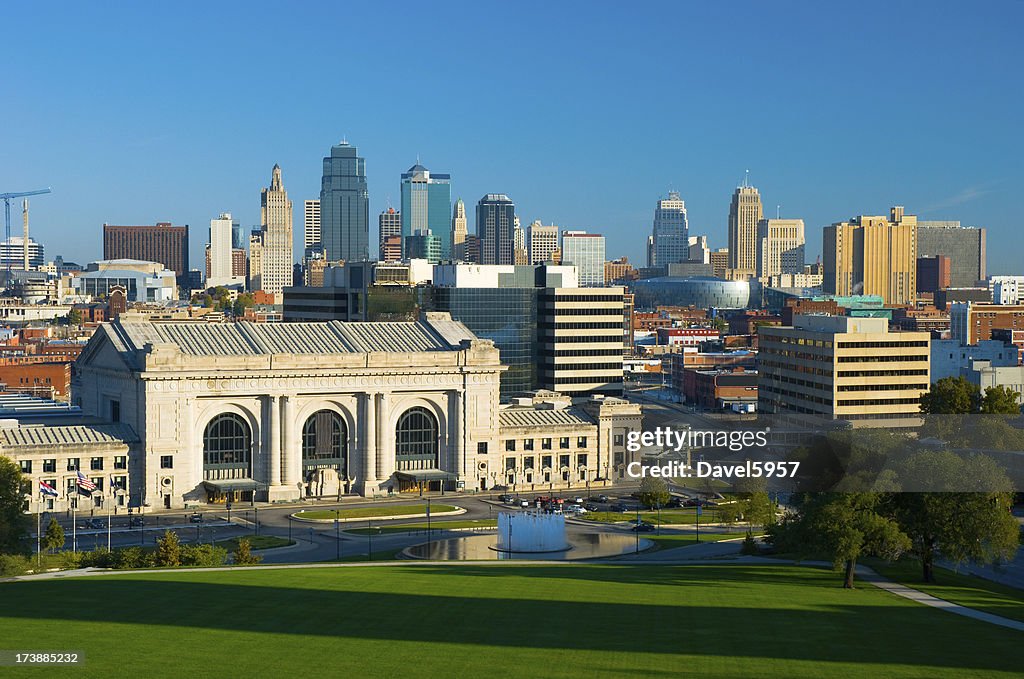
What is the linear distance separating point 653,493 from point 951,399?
34.6m

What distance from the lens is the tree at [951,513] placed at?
93.1m

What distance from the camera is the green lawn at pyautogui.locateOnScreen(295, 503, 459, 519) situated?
134375 millimetres

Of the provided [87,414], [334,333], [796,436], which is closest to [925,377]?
[796,436]

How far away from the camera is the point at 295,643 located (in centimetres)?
6222

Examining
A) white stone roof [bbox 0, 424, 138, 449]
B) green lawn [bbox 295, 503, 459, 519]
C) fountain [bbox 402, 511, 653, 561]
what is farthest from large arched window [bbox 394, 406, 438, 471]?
fountain [bbox 402, 511, 653, 561]

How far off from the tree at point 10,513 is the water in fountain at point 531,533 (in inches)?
1428

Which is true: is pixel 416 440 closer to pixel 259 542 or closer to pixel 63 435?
pixel 63 435

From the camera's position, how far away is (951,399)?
153 m

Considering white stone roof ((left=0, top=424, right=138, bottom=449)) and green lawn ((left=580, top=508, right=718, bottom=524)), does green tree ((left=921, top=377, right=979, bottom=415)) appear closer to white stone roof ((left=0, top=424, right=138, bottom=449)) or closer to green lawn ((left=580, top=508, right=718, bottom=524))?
green lawn ((left=580, top=508, right=718, bottom=524))

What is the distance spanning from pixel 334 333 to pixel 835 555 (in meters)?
77.0

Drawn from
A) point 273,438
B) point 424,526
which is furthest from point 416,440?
point 424,526

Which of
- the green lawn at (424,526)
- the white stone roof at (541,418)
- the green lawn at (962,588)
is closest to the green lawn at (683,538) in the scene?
the green lawn at (424,526)

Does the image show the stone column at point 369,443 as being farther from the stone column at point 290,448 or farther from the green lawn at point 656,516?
the green lawn at point 656,516

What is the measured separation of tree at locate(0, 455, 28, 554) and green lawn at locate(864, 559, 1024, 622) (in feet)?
180
